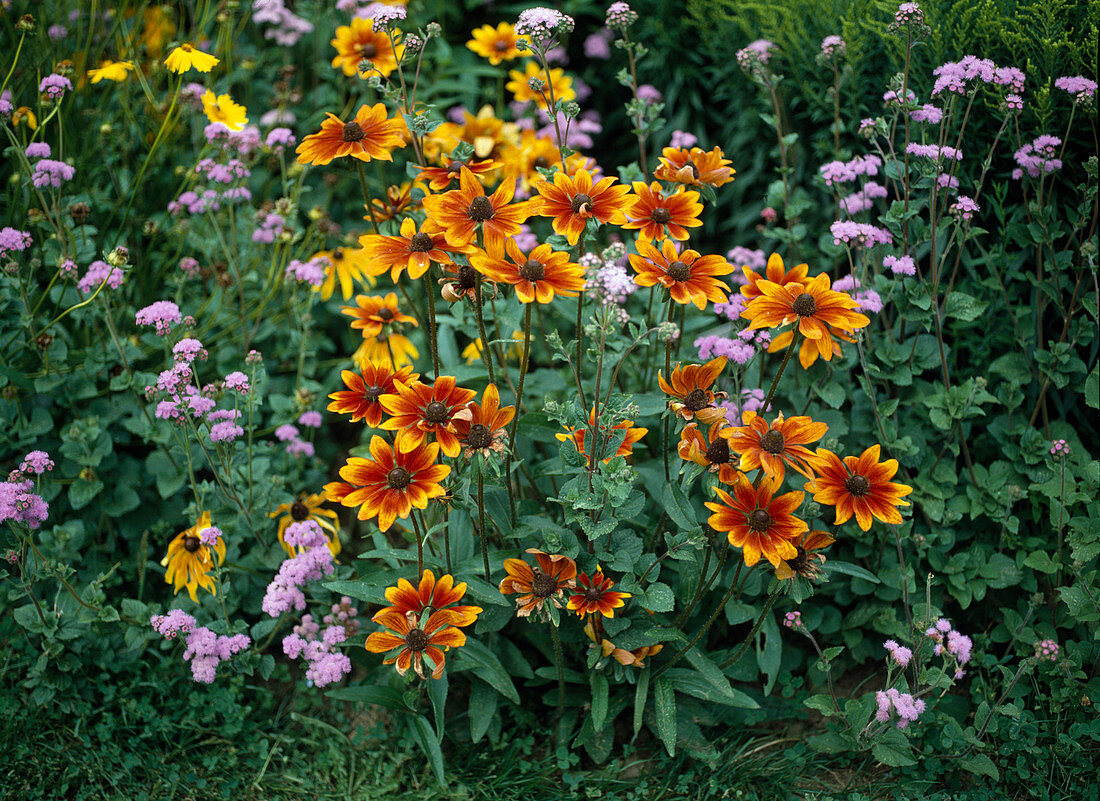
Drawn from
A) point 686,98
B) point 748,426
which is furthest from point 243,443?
point 686,98

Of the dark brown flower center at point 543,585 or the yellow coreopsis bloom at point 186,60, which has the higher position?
the yellow coreopsis bloom at point 186,60

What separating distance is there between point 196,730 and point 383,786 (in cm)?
58

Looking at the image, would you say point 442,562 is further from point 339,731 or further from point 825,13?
point 825,13

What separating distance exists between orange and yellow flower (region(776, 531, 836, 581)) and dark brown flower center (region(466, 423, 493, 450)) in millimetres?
676

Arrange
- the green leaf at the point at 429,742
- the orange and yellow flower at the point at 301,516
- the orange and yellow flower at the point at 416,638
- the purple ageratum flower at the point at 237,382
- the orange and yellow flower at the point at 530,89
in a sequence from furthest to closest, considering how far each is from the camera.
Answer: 1. the orange and yellow flower at the point at 530,89
2. the orange and yellow flower at the point at 301,516
3. the purple ageratum flower at the point at 237,382
4. the green leaf at the point at 429,742
5. the orange and yellow flower at the point at 416,638

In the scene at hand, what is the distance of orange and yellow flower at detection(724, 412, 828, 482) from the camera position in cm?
167

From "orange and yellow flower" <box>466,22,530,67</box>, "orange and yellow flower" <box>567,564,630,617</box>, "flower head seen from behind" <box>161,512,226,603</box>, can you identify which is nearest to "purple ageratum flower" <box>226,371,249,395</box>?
"flower head seen from behind" <box>161,512,226,603</box>

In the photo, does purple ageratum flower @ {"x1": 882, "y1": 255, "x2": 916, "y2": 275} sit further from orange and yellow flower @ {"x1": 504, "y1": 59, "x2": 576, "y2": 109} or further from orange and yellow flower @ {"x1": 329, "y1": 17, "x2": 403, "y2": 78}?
orange and yellow flower @ {"x1": 329, "y1": 17, "x2": 403, "y2": 78}

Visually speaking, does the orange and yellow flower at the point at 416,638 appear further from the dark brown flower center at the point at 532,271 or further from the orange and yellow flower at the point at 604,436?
the dark brown flower center at the point at 532,271

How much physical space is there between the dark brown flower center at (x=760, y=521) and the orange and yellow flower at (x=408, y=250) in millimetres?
846

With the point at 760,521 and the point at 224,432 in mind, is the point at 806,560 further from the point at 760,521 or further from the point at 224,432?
the point at 224,432

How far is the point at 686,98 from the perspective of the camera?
3803 millimetres

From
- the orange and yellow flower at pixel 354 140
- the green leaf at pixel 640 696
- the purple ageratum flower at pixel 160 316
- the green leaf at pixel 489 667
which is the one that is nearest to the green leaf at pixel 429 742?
the green leaf at pixel 489 667

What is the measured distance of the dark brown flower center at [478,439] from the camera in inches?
68.1
